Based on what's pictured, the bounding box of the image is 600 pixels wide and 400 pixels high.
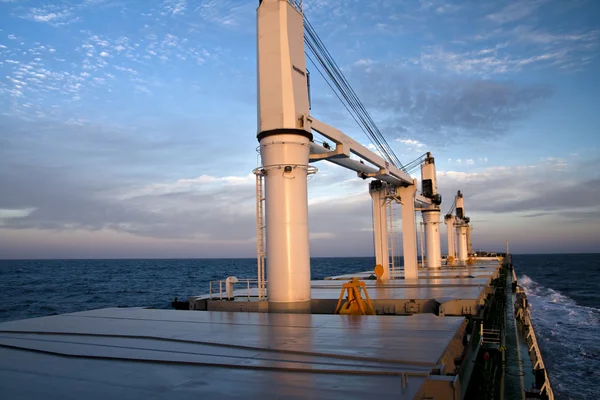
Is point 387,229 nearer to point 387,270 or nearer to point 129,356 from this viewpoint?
point 387,270

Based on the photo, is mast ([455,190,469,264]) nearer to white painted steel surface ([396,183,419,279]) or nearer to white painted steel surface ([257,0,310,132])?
white painted steel surface ([396,183,419,279])

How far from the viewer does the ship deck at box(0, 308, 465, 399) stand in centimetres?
650

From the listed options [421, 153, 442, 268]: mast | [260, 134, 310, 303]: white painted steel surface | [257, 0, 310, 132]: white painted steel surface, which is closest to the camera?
[260, 134, 310, 303]: white painted steel surface

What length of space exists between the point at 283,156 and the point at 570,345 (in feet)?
87.5

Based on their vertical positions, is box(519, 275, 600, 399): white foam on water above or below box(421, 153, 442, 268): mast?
below

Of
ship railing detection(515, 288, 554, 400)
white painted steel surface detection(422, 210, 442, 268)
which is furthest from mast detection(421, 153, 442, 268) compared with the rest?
ship railing detection(515, 288, 554, 400)

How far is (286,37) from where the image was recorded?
53.7 ft

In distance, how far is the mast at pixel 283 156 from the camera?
52.1 feet

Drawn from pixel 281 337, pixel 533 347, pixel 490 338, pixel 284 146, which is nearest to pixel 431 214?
pixel 533 347

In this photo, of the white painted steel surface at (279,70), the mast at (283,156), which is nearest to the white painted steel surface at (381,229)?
the mast at (283,156)

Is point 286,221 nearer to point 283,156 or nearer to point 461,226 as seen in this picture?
point 283,156

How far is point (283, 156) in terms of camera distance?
16016 millimetres

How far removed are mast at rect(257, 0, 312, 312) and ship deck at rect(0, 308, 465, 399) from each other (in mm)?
2500

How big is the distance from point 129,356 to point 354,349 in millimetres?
4357
